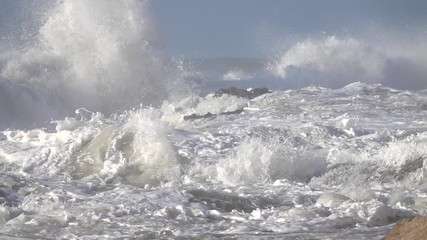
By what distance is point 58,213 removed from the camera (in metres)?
7.50

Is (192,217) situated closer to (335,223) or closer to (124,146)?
(335,223)

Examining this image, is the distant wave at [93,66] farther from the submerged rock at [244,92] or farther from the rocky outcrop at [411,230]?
the rocky outcrop at [411,230]

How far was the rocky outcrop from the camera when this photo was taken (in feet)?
16.2

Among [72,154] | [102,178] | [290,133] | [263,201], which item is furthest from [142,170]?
[290,133]

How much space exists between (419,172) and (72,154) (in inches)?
172

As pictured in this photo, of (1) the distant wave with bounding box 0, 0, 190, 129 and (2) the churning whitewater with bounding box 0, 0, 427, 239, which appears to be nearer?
(2) the churning whitewater with bounding box 0, 0, 427, 239

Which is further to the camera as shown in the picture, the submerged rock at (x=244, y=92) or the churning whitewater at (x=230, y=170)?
the submerged rock at (x=244, y=92)

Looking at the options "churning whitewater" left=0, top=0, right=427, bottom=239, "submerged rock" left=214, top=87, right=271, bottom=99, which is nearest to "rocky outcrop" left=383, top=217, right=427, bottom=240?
"churning whitewater" left=0, top=0, right=427, bottom=239

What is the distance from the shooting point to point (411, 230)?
5.05 m

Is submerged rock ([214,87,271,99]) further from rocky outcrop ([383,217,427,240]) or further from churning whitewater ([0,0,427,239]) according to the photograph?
rocky outcrop ([383,217,427,240])

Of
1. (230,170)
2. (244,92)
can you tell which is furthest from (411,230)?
(244,92)

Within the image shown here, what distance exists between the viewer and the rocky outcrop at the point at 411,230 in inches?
195

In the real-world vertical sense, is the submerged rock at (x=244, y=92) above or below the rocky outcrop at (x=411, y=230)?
above

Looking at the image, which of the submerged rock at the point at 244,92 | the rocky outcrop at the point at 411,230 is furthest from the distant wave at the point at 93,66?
the rocky outcrop at the point at 411,230
